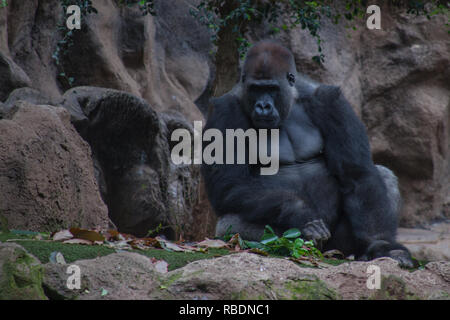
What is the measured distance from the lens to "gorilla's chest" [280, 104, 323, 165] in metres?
3.77

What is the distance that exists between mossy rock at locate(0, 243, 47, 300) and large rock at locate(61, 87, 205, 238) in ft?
10.9

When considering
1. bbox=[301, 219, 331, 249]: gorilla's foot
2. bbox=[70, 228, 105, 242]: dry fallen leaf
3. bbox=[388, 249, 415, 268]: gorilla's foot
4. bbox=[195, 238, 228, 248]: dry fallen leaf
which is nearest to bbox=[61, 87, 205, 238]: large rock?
bbox=[301, 219, 331, 249]: gorilla's foot

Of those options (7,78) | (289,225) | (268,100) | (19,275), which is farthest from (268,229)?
(7,78)

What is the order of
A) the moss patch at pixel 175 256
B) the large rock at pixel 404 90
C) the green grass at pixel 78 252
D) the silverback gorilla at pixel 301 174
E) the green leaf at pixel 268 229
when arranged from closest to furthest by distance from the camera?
the green grass at pixel 78 252
the moss patch at pixel 175 256
the green leaf at pixel 268 229
the silverback gorilla at pixel 301 174
the large rock at pixel 404 90

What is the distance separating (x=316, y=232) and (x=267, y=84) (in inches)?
36.6

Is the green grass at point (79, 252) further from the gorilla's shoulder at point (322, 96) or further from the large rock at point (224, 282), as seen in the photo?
the gorilla's shoulder at point (322, 96)

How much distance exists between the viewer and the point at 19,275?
1740mm

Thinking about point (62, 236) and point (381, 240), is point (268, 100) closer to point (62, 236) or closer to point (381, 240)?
point (381, 240)

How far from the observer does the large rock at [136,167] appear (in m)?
5.19

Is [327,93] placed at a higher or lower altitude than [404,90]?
lower

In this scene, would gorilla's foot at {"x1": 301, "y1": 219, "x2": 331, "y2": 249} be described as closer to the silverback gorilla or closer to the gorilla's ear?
the silverback gorilla

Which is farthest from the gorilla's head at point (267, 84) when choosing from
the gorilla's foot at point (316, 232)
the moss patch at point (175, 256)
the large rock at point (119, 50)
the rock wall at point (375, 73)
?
the rock wall at point (375, 73)

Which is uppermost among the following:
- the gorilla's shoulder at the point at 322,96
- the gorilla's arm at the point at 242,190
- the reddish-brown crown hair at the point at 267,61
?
the reddish-brown crown hair at the point at 267,61
